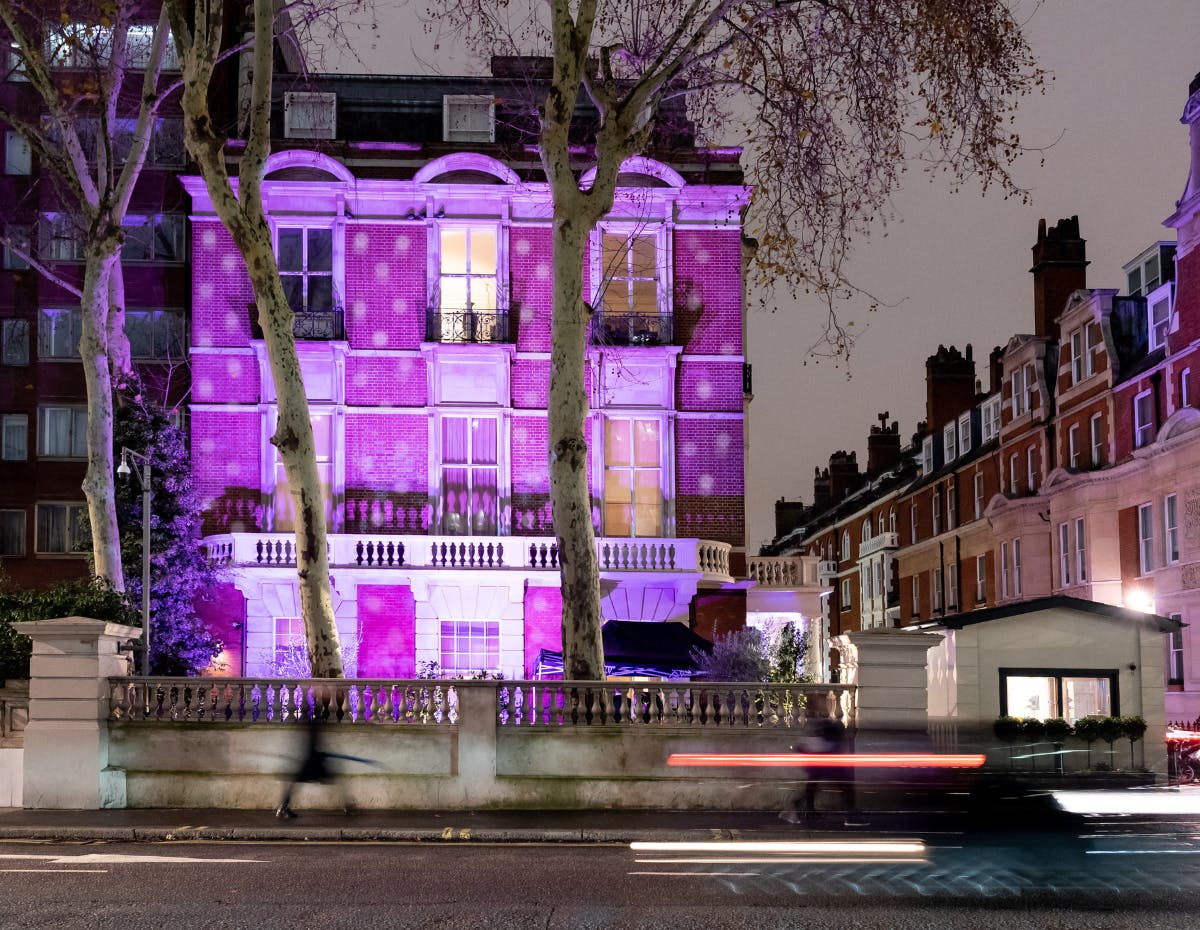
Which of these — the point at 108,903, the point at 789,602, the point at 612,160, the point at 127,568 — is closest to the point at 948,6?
the point at 612,160

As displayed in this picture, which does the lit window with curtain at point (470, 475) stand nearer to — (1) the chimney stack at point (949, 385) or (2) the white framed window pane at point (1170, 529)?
(2) the white framed window pane at point (1170, 529)

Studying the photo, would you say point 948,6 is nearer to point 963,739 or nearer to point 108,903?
point 963,739

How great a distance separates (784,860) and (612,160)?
36.2 feet

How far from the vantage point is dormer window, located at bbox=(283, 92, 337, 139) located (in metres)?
35.3

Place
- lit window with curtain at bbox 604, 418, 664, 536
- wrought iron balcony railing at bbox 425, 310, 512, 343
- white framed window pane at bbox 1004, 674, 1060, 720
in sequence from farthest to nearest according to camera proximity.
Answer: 1. lit window with curtain at bbox 604, 418, 664, 536
2. wrought iron balcony railing at bbox 425, 310, 512, 343
3. white framed window pane at bbox 1004, 674, 1060, 720

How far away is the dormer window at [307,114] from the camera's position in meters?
35.3

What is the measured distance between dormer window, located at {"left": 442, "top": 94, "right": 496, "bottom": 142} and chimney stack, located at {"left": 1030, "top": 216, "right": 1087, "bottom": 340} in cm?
2149

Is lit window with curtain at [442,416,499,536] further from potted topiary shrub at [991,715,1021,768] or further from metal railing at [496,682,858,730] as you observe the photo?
metal railing at [496,682,858,730]

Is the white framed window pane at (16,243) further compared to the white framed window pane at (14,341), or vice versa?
the white framed window pane at (14,341)

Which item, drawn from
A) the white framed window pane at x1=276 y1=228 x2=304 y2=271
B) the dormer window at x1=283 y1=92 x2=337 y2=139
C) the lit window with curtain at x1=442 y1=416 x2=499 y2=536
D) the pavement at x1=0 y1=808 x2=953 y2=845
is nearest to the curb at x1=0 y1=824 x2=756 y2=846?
the pavement at x1=0 y1=808 x2=953 y2=845

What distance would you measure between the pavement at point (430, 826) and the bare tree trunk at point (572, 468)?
2850 millimetres

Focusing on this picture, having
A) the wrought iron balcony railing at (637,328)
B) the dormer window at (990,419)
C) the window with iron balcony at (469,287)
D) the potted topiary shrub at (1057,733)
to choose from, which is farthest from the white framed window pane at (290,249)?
the dormer window at (990,419)

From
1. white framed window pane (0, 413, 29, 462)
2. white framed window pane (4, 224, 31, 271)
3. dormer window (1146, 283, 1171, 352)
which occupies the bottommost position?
white framed window pane (0, 413, 29, 462)

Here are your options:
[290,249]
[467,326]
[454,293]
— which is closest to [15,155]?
[290,249]
